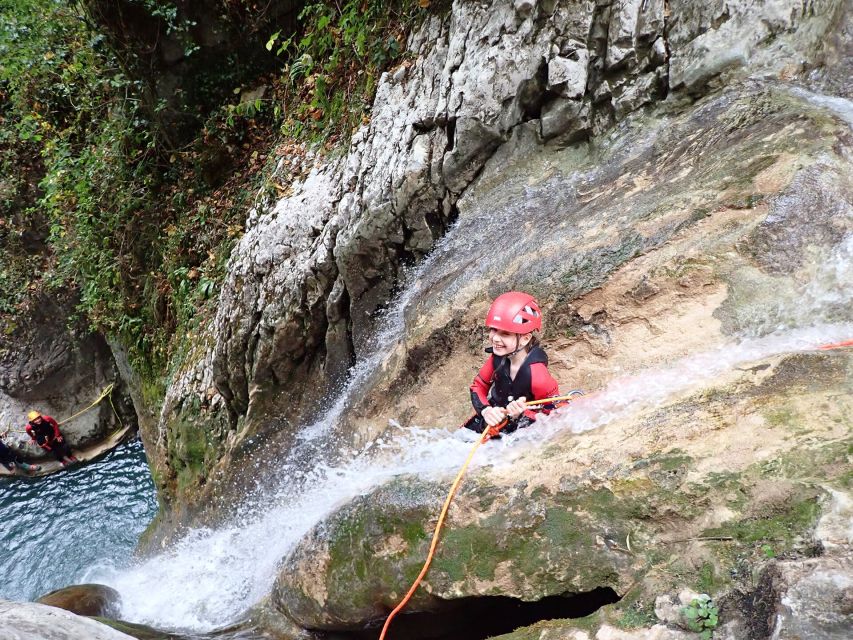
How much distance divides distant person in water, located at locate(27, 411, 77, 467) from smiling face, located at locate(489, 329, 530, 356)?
12.8 m

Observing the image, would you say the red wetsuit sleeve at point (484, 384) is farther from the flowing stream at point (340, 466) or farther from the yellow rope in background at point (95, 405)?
the yellow rope in background at point (95, 405)

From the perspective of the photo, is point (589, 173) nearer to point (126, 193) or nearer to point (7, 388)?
point (126, 193)

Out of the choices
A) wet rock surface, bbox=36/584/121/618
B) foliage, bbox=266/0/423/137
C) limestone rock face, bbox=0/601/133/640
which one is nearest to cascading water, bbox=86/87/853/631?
wet rock surface, bbox=36/584/121/618

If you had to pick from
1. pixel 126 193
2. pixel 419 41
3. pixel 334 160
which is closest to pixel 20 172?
pixel 126 193

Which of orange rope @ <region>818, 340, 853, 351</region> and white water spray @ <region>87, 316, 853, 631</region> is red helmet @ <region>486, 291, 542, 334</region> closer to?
white water spray @ <region>87, 316, 853, 631</region>

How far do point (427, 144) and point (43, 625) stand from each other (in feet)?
16.7

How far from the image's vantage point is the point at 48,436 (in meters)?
12.6

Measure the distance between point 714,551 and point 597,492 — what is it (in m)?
0.65

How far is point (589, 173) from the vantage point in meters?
5.29

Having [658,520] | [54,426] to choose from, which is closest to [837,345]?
[658,520]

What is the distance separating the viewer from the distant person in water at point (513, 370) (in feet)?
12.9

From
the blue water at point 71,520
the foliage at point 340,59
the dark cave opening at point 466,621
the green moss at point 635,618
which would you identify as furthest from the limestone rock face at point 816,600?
the blue water at point 71,520

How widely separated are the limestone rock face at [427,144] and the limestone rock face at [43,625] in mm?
3813

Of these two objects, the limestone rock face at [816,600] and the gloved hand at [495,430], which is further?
the gloved hand at [495,430]
